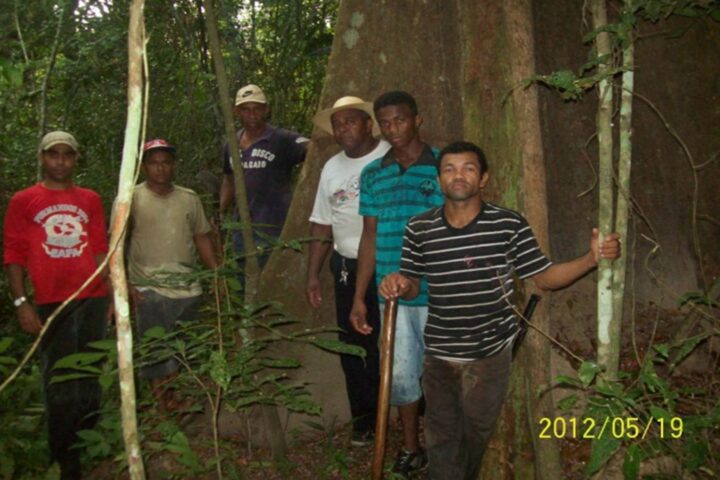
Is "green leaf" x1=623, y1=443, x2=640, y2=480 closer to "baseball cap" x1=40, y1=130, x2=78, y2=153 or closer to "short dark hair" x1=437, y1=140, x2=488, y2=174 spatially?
"short dark hair" x1=437, y1=140, x2=488, y2=174

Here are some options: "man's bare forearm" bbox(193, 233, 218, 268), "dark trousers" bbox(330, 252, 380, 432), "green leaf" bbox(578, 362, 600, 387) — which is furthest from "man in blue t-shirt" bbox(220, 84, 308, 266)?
"green leaf" bbox(578, 362, 600, 387)

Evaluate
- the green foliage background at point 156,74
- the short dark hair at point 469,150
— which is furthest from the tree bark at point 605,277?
the green foliage background at point 156,74

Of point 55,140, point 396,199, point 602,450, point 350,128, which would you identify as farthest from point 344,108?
point 602,450

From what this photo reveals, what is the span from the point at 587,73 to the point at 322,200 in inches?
76.9

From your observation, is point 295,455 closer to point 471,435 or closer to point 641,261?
point 471,435

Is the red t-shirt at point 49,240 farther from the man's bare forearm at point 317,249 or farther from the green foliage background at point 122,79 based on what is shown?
the green foliage background at point 122,79

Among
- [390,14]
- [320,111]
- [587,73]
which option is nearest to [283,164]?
[320,111]

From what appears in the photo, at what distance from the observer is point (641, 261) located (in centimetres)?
533

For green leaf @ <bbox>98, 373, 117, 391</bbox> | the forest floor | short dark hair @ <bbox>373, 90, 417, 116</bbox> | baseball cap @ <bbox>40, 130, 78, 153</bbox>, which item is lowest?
the forest floor

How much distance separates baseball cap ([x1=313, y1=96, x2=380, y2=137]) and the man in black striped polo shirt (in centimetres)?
111

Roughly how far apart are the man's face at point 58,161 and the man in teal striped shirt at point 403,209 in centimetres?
198

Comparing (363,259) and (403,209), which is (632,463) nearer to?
(403,209)

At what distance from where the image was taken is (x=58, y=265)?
183 inches

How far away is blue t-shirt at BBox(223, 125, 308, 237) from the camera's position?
590cm
